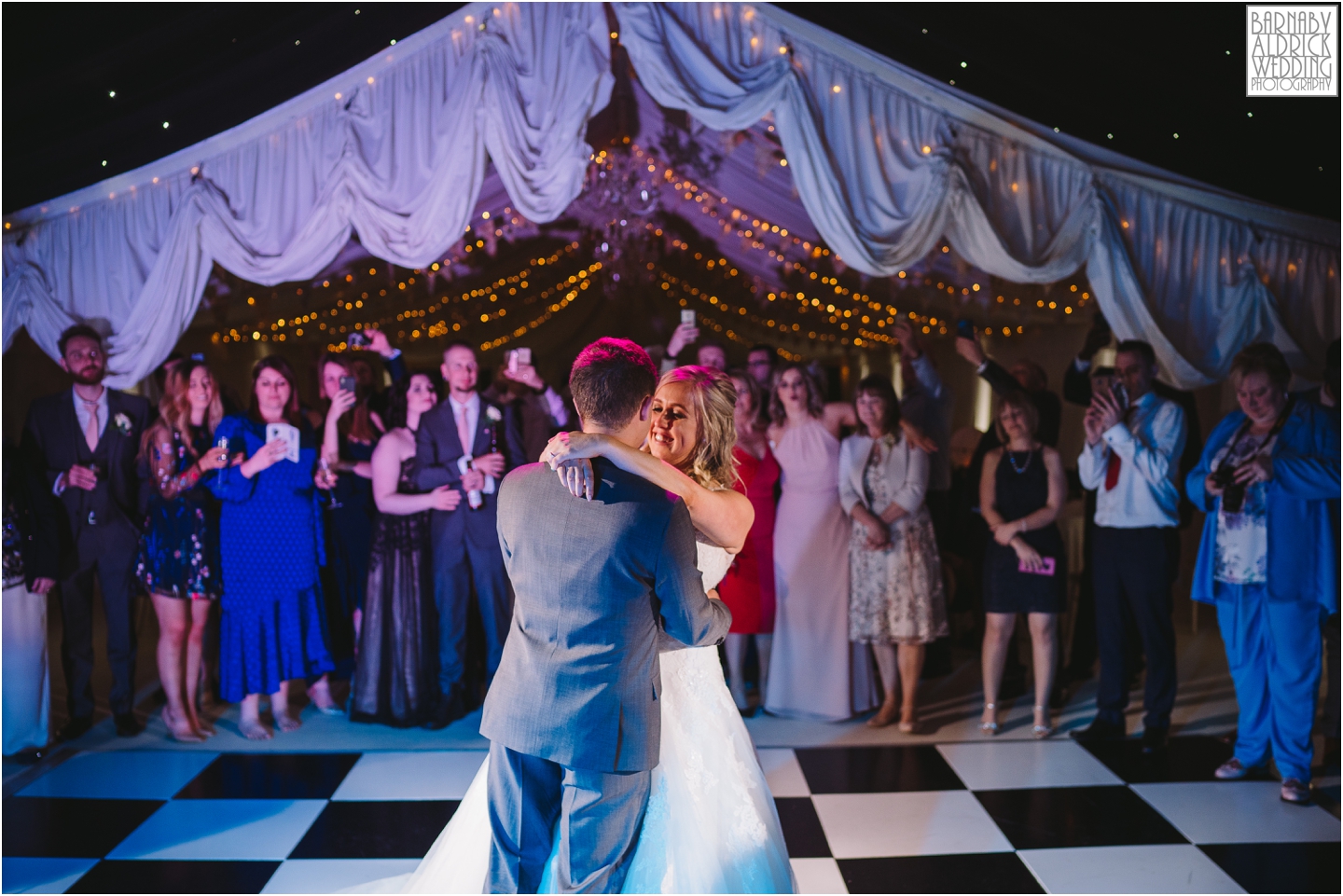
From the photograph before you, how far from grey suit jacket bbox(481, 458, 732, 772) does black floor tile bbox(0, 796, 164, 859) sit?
1725 mm

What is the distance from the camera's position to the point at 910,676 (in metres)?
3.69

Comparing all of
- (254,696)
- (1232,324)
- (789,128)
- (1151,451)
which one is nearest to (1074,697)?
(1151,451)

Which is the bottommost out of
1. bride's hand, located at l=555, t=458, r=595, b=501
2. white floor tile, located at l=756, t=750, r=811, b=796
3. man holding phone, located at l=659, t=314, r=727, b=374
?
white floor tile, located at l=756, t=750, r=811, b=796

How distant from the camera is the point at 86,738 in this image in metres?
3.53

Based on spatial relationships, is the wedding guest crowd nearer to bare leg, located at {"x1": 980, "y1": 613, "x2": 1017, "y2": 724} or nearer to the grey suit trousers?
bare leg, located at {"x1": 980, "y1": 613, "x2": 1017, "y2": 724}

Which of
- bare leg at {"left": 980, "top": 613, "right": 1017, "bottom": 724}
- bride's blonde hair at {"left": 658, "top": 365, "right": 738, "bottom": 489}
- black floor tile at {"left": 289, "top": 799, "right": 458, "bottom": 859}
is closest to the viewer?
bride's blonde hair at {"left": 658, "top": 365, "right": 738, "bottom": 489}

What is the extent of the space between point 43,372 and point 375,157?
300 cm

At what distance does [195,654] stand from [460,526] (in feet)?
3.52

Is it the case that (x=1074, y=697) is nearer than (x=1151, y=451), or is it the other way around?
(x=1151, y=451)

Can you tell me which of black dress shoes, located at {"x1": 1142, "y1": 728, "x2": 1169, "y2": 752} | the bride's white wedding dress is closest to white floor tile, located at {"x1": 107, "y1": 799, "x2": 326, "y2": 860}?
the bride's white wedding dress

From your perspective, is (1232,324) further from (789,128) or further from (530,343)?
(530,343)

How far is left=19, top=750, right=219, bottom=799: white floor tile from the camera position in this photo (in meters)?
3.04

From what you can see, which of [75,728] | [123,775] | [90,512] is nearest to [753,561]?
[123,775]

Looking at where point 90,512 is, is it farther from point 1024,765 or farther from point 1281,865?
point 1281,865
